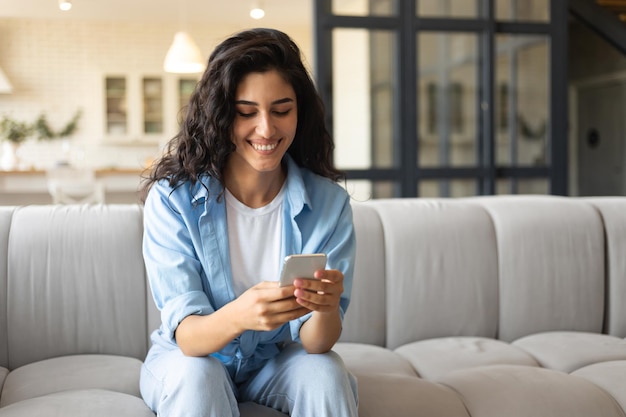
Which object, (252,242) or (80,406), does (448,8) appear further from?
(80,406)

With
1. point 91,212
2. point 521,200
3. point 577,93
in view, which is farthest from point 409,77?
point 577,93

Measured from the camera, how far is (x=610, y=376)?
6.37 ft

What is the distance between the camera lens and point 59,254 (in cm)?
219

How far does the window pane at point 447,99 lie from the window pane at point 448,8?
0.36ft

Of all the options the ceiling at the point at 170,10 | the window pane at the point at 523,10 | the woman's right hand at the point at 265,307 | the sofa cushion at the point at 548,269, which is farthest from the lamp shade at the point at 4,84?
the woman's right hand at the point at 265,307

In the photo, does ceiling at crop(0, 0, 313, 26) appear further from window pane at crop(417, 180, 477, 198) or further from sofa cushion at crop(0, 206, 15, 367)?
sofa cushion at crop(0, 206, 15, 367)

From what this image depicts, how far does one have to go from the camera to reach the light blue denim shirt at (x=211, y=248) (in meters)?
1.60

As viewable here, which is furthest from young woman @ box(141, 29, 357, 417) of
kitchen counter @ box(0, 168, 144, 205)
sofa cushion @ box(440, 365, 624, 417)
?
kitchen counter @ box(0, 168, 144, 205)

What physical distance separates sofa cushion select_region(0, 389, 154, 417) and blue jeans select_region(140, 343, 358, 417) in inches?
2.0

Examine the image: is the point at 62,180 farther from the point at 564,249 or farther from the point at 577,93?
the point at 577,93

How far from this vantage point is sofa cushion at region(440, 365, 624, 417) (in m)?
1.75

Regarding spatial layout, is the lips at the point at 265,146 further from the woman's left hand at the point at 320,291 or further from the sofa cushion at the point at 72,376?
the sofa cushion at the point at 72,376

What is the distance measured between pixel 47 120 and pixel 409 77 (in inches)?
242

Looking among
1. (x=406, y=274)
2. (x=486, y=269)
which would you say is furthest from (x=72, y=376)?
(x=486, y=269)
